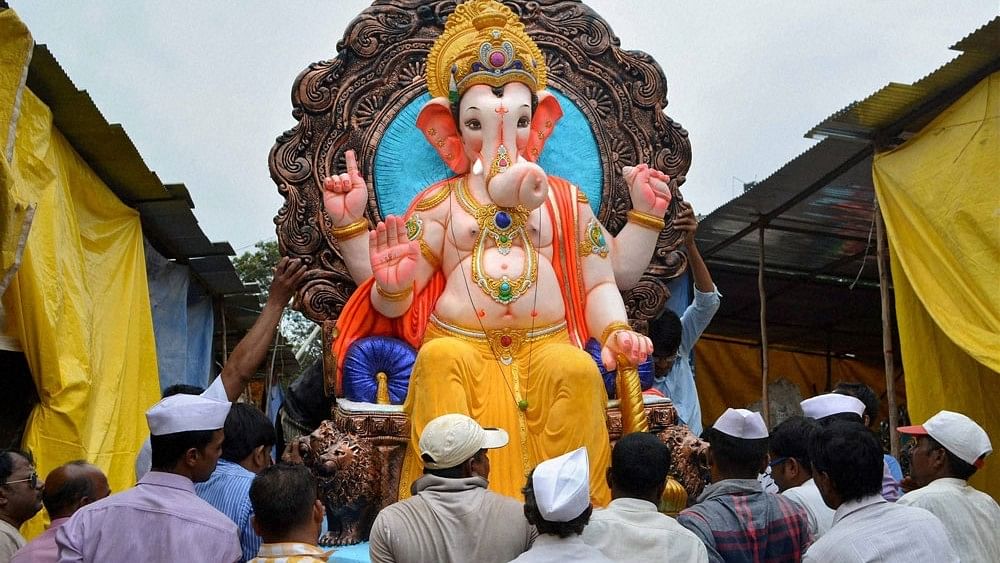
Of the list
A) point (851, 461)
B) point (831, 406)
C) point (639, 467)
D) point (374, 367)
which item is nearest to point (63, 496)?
point (639, 467)

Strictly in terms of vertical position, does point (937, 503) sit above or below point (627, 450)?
below

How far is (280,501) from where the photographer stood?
322 cm

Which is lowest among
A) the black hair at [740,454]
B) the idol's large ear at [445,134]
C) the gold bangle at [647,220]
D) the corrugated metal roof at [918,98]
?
the black hair at [740,454]

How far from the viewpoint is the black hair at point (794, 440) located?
4.31 m

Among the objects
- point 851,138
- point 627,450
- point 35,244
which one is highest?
point 851,138

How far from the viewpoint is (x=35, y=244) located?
23.3ft

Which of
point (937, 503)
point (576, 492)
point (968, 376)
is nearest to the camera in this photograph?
point (576, 492)

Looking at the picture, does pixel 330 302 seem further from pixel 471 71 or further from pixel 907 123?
pixel 907 123

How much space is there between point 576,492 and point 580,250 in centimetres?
346

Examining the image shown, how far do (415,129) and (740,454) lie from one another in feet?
12.1

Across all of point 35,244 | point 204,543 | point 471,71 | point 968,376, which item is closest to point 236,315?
point 35,244

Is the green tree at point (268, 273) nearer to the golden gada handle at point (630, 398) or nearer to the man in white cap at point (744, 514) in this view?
the golden gada handle at point (630, 398)

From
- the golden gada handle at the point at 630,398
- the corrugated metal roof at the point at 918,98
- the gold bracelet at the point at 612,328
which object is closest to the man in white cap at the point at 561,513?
the golden gada handle at the point at 630,398

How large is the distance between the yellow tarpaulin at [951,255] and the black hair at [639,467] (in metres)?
4.04
